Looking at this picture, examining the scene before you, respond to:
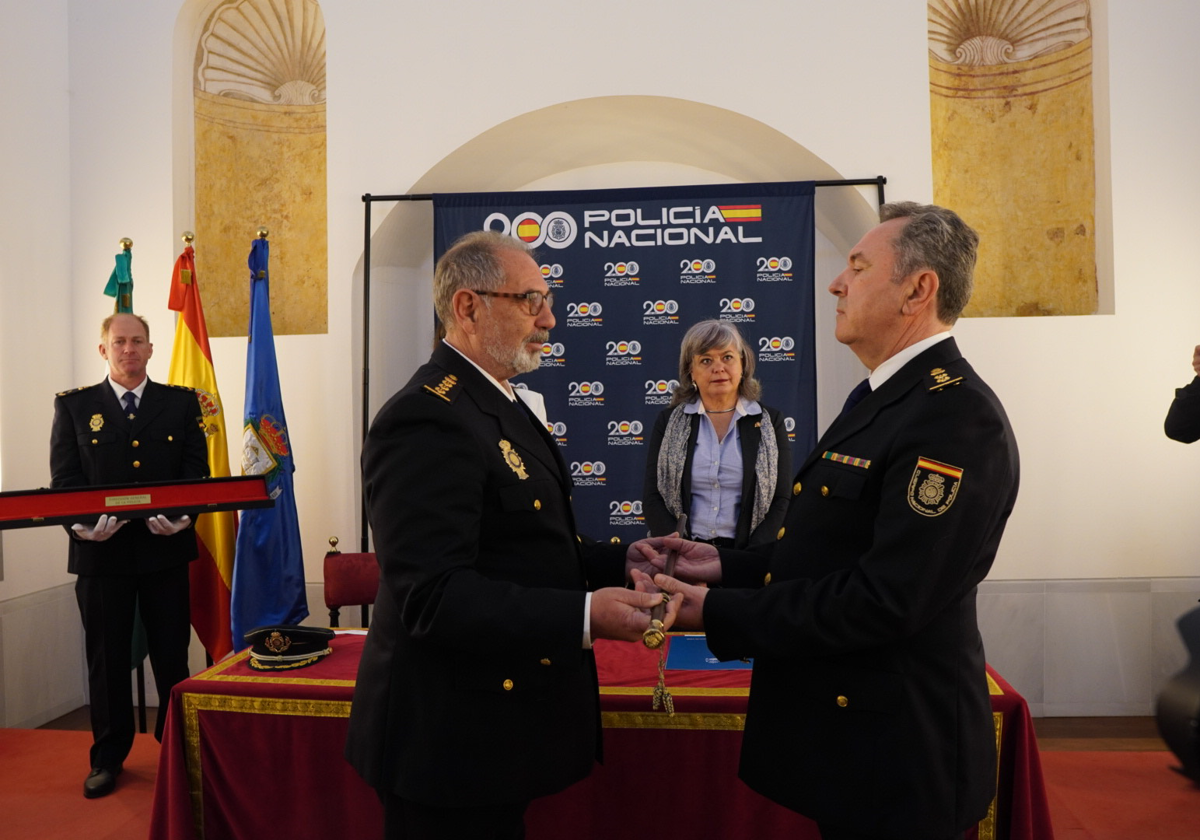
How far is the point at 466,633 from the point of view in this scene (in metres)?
1.42

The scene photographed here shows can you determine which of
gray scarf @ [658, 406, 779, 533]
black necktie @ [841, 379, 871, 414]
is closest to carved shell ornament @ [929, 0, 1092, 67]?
gray scarf @ [658, 406, 779, 533]

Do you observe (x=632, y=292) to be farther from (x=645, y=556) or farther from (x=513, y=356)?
(x=513, y=356)

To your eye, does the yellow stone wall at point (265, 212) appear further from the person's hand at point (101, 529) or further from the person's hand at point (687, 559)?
the person's hand at point (687, 559)

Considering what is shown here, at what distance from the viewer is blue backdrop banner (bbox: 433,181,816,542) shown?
15.0 ft

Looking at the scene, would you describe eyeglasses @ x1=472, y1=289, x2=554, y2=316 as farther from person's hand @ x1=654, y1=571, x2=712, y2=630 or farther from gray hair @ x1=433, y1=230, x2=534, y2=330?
person's hand @ x1=654, y1=571, x2=712, y2=630

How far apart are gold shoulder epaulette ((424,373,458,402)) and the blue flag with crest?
2880 mm

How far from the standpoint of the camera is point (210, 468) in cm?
421

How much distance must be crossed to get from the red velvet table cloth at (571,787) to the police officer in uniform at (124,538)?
1.09 m

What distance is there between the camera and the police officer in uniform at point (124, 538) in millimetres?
3521

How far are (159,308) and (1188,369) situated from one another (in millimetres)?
5242

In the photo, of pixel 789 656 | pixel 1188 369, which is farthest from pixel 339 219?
pixel 1188 369

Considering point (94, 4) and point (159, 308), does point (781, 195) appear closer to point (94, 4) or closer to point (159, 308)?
point (159, 308)

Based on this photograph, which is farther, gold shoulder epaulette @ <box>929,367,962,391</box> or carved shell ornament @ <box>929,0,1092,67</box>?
carved shell ornament @ <box>929,0,1092,67</box>

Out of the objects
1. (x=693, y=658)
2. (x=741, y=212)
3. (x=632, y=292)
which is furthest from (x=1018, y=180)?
(x=693, y=658)
